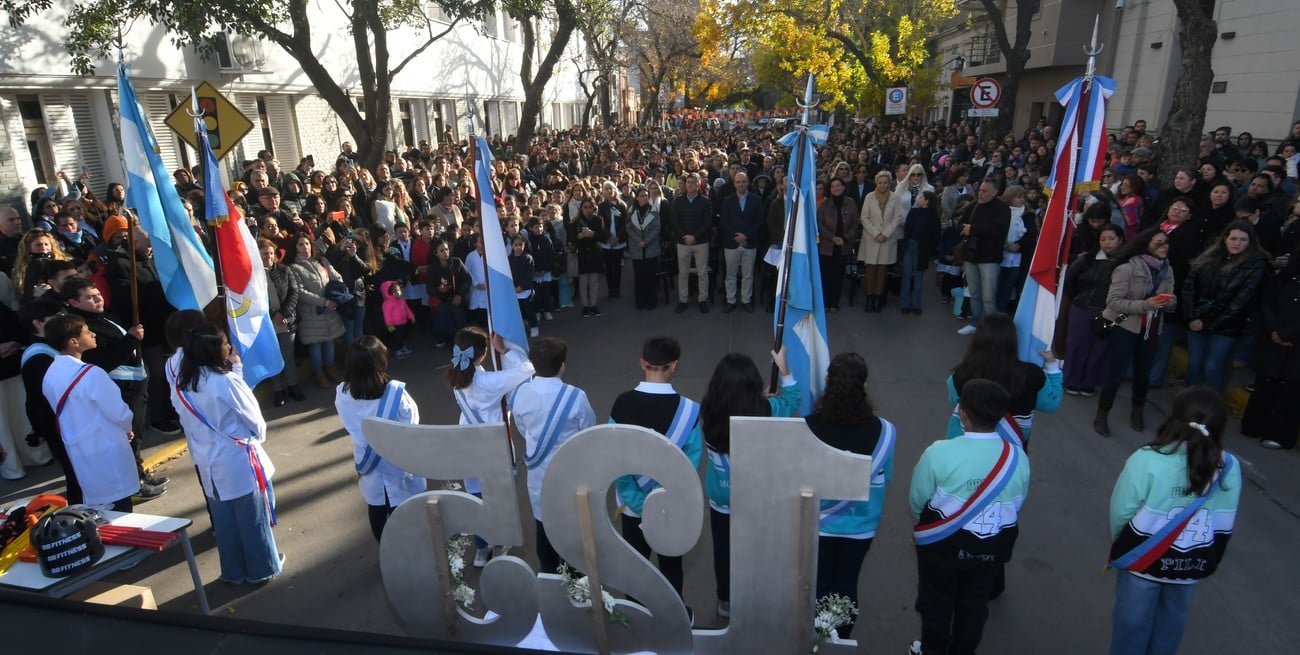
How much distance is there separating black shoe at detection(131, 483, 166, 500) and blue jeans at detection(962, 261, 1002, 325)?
313 inches

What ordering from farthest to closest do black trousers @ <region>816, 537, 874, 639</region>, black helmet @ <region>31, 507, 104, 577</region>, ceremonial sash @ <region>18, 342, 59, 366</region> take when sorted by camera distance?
1. ceremonial sash @ <region>18, 342, 59, 366</region>
2. black trousers @ <region>816, 537, 874, 639</region>
3. black helmet @ <region>31, 507, 104, 577</region>

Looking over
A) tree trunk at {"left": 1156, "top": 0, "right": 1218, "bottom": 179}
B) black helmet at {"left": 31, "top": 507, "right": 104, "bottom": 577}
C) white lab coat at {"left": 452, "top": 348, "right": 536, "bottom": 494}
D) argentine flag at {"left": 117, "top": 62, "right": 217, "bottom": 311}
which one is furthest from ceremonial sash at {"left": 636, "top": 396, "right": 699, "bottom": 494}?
tree trunk at {"left": 1156, "top": 0, "right": 1218, "bottom": 179}

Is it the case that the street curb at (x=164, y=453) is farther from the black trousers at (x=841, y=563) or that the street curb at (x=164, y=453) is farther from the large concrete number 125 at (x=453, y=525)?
the black trousers at (x=841, y=563)

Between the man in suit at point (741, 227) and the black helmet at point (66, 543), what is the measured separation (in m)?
7.11

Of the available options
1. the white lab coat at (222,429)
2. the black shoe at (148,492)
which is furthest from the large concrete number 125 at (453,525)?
the black shoe at (148,492)

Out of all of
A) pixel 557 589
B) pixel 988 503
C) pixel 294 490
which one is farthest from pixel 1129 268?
pixel 294 490

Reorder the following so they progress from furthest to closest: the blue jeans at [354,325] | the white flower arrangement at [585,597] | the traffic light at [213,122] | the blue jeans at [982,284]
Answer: the blue jeans at [982,284]
the blue jeans at [354,325]
the traffic light at [213,122]
the white flower arrangement at [585,597]

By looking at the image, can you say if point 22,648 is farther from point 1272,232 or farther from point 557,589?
point 1272,232

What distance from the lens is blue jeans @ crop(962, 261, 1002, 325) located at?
8.20 m

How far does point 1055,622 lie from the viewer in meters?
3.86

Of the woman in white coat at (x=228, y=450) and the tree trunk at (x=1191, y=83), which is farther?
the tree trunk at (x=1191, y=83)

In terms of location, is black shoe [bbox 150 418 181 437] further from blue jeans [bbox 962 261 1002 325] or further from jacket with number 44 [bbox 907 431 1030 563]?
blue jeans [bbox 962 261 1002 325]

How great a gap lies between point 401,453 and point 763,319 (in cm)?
719

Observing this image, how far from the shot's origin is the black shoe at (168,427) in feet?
20.9
